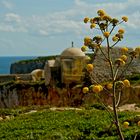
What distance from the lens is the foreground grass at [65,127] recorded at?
439 inches

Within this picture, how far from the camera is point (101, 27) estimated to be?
5.08 meters

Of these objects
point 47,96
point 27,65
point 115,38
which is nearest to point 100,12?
point 115,38

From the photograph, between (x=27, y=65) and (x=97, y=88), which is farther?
(x=27, y=65)

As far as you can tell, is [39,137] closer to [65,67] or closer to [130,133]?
[130,133]

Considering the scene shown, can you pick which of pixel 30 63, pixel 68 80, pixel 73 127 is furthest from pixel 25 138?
pixel 30 63

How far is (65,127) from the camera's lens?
40.2 ft

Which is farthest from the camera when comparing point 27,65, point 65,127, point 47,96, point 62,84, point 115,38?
point 27,65

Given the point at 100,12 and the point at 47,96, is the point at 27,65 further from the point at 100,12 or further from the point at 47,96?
the point at 100,12

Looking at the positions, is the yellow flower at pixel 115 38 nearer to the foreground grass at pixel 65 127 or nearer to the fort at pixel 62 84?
the foreground grass at pixel 65 127

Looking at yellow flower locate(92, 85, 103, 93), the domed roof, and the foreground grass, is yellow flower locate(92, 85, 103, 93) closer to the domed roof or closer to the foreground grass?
the foreground grass

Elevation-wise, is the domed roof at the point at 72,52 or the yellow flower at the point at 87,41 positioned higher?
the yellow flower at the point at 87,41

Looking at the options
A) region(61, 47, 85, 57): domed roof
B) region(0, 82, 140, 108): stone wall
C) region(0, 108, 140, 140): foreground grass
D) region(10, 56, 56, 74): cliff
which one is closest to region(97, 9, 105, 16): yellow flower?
region(0, 108, 140, 140): foreground grass

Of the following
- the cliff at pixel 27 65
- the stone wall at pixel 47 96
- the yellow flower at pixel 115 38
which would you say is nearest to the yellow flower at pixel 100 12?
the yellow flower at pixel 115 38

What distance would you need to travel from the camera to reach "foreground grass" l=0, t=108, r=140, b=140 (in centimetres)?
1116
